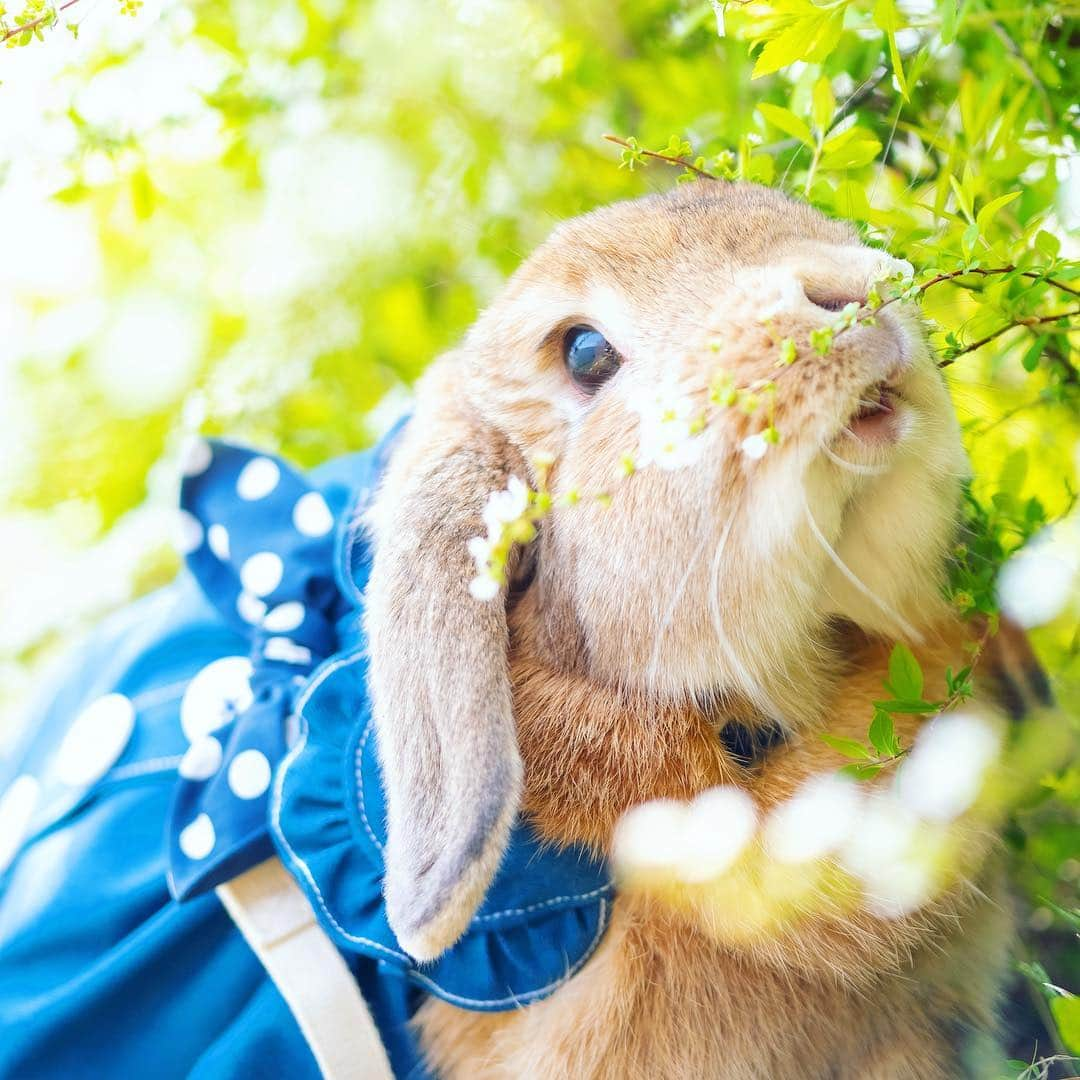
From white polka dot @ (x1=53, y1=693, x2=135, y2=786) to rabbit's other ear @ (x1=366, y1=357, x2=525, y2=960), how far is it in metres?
0.76

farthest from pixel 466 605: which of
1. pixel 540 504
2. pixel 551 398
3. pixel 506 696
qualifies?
pixel 540 504

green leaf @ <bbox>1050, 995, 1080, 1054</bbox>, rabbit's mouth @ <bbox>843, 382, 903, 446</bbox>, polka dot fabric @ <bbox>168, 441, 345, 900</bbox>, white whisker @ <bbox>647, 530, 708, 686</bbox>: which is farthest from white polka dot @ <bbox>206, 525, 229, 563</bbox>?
green leaf @ <bbox>1050, 995, 1080, 1054</bbox>

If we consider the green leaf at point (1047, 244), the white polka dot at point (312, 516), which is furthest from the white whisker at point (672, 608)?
the white polka dot at point (312, 516)

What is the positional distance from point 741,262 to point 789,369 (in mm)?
307

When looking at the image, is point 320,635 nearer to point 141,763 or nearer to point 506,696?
point 141,763

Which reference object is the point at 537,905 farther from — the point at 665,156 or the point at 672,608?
the point at 665,156

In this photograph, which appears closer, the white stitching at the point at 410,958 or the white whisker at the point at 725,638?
the white whisker at the point at 725,638

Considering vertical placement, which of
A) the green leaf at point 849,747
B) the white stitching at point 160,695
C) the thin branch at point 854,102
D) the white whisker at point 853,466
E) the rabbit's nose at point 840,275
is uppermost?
the thin branch at point 854,102

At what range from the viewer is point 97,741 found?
226 centimetres

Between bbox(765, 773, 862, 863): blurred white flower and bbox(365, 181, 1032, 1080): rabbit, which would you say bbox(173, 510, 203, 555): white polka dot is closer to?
bbox(365, 181, 1032, 1080): rabbit

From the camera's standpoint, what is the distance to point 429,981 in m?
1.84

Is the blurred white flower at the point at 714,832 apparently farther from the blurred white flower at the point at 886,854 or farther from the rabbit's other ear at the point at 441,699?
the rabbit's other ear at the point at 441,699

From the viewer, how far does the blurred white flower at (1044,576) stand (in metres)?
1.83

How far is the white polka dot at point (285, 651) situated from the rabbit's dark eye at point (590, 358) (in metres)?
0.84
